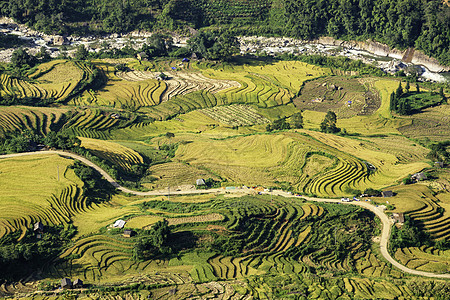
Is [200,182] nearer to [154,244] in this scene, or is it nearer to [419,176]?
[154,244]

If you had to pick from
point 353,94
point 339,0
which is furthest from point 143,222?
point 339,0

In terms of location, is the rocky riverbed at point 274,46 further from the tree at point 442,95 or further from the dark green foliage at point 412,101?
the tree at point 442,95

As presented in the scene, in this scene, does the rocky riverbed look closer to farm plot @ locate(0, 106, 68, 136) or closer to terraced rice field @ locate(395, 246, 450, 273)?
farm plot @ locate(0, 106, 68, 136)

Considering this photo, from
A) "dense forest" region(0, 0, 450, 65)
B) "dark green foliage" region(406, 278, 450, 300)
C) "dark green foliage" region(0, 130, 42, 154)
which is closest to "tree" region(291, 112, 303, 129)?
"dark green foliage" region(406, 278, 450, 300)

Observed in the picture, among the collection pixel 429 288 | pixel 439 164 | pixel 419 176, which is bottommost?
pixel 429 288

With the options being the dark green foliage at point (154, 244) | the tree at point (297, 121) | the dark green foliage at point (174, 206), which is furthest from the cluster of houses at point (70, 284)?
the tree at point (297, 121)

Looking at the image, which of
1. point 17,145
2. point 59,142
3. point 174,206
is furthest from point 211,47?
point 174,206
